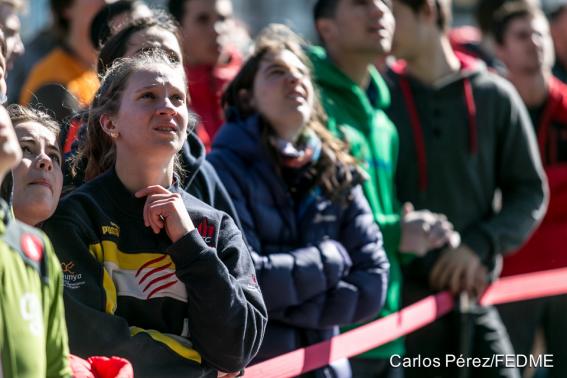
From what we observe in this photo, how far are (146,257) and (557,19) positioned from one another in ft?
18.9

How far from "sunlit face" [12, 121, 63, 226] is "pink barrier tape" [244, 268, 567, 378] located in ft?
3.25

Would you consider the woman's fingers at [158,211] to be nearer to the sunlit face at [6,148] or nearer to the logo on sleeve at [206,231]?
the logo on sleeve at [206,231]

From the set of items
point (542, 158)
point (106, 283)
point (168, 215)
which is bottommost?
point (542, 158)

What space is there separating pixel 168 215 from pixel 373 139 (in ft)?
7.04

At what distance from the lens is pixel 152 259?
3547mm

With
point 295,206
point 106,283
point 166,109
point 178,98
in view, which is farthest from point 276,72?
point 106,283

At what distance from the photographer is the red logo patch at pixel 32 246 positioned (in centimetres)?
279

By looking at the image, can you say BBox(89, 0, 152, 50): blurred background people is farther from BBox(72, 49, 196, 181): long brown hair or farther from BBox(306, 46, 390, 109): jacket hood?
BBox(72, 49, 196, 181): long brown hair

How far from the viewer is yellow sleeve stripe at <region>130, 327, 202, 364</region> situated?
3.53m

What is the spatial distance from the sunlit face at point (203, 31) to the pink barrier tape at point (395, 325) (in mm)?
1672

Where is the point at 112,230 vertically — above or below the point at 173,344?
above

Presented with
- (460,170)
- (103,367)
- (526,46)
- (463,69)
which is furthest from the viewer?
(526,46)

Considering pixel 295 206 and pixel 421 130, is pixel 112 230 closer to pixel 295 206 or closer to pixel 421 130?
pixel 295 206

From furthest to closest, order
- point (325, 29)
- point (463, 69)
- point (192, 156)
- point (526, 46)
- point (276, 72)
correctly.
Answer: point (526, 46) < point (463, 69) < point (325, 29) < point (276, 72) < point (192, 156)
